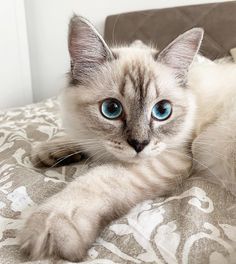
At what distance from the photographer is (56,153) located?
1269 millimetres

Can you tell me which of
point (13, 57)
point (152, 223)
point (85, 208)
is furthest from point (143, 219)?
point (13, 57)

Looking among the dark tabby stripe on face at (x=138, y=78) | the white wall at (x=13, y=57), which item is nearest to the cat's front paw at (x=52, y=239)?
the dark tabby stripe on face at (x=138, y=78)

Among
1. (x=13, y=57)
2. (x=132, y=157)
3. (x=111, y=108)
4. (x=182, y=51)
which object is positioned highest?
(x=182, y=51)

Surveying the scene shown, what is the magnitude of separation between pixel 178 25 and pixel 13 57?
145cm

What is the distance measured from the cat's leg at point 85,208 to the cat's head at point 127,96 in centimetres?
7

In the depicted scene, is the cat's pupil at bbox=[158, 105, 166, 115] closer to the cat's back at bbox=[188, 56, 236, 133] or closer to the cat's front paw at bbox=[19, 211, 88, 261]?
the cat's back at bbox=[188, 56, 236, 133]

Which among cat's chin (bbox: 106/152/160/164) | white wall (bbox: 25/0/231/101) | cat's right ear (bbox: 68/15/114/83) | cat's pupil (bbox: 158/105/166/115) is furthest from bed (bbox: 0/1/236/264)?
white wall (bbox: 25/0/231/101)

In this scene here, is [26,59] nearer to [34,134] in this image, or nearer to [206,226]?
[34,134]

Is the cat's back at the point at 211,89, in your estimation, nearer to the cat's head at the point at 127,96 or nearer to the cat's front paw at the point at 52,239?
the cat's head at the point at 127,96

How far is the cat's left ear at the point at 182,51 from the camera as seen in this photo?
43.7 inches

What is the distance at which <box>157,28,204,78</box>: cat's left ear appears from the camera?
1.11 metres

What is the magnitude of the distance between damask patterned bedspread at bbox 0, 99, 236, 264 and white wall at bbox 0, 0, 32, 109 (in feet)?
6.08

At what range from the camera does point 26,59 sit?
311 centimetres

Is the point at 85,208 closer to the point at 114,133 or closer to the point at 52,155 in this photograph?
the point at 114,133
